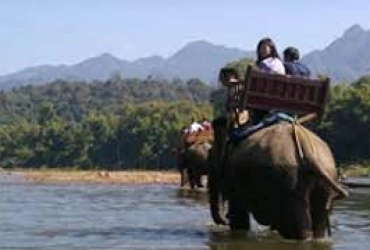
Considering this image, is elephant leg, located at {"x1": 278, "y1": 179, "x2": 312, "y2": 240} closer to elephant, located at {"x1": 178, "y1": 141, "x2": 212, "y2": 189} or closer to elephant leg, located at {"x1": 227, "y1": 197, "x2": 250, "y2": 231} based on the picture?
elephant leg, located at {"x1": 227, "y1": 197, "x2": 250, "y2": 231}

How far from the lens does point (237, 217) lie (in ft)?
47.1

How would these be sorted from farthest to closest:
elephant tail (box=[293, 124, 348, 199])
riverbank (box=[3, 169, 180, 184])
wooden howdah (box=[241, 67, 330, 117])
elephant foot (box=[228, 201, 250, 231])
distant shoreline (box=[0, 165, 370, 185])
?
distant shoreline (box=[0, 165, 370, 185])
riverbank (box=[3, 169, 180, 184])
elephant foot (box=[228, 201, 250, 231])
wooden howdah (box=[241, 67, 330, 117])
elephant tail (box=[293, 124, 348, 199])

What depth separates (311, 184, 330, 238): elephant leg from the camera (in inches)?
493

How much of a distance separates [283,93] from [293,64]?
1.04m

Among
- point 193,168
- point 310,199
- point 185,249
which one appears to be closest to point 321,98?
point 310,199

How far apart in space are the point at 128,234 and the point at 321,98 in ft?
10.2

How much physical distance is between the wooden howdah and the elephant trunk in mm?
1006

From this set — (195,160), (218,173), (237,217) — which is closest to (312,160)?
(218,173)

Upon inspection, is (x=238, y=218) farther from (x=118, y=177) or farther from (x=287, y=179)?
(x=118, y=177)

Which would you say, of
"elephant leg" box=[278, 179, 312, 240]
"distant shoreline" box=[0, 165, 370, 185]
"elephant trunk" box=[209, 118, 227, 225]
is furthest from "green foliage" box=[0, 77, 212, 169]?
"elephant leg" box=[278, 179, 312, 240]

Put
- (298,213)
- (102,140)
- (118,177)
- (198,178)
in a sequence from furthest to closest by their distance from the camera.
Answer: (102,140) → (118,177) → (198,178) → (298,213)

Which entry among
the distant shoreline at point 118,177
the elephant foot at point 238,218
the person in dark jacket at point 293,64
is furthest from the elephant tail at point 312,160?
the distant shoreline at point 118,177

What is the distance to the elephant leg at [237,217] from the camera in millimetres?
14117

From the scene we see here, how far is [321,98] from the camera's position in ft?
43.0
